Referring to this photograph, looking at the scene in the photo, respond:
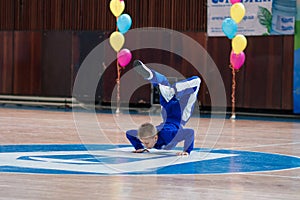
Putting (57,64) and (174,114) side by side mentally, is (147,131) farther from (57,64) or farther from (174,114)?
(57,64)

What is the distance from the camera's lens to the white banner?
18.4 meters

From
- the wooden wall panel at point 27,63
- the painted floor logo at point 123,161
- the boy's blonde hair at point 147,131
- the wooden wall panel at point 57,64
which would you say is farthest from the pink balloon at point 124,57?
the boy's blonde hair at point 147,131

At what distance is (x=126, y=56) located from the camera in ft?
61.5

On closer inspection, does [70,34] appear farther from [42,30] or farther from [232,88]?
[232,88]

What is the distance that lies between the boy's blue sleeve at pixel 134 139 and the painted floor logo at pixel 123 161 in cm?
14

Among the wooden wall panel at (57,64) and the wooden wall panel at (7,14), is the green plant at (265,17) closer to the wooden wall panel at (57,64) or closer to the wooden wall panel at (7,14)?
the wooden wall panel at (57,64)

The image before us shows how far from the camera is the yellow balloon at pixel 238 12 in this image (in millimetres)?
17281

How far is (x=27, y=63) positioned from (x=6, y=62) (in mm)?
768

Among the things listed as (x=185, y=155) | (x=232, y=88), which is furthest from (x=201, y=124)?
(x=185, y=155)

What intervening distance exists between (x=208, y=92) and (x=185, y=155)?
10274 millimetres

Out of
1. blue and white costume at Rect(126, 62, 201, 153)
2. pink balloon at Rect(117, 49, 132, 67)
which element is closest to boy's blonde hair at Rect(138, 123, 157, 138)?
blue and white costume at Rect(126, 62, 201, 153)

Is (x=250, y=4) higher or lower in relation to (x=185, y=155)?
higher

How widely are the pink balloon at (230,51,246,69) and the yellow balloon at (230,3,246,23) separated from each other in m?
0.88

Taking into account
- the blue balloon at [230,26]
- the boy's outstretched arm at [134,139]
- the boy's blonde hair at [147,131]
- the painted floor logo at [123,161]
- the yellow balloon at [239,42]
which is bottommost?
the painted floor logo at [123,161]
